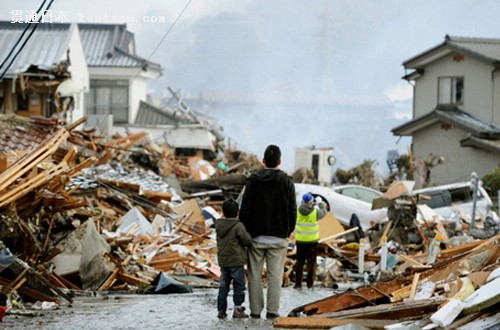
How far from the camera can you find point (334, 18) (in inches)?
6895

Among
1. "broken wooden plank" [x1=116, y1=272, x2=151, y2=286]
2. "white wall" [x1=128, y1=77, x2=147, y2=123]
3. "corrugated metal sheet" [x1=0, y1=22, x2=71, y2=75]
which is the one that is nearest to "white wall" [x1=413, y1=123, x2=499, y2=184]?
"corrugated metal sheet" [x1=0, y1=22, x2=71, y2=75]

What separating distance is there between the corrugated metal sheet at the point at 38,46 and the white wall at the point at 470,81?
17080 millimetres

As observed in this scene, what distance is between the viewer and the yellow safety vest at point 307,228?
57.3ft

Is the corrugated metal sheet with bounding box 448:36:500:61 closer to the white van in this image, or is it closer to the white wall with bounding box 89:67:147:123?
the white van

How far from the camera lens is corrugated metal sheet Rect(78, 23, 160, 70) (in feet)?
206

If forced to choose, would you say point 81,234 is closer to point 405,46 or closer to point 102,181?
point 102,181

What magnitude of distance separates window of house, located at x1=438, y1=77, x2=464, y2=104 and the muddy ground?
36.8m

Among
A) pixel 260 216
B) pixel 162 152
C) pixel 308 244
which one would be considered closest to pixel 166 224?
pixel 308 244

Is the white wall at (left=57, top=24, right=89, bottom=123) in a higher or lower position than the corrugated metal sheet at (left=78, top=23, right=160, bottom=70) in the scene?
lower

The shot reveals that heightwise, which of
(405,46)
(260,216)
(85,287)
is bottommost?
(85,287)

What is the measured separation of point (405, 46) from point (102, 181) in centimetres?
14573

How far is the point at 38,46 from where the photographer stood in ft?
132

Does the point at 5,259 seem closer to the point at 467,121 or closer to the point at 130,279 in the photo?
the point at 130,279

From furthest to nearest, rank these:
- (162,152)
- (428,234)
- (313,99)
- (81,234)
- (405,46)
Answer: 1. (405,46)
2. (313,99)
3. (162,152)
4. (428,234)
5. (81,234)
